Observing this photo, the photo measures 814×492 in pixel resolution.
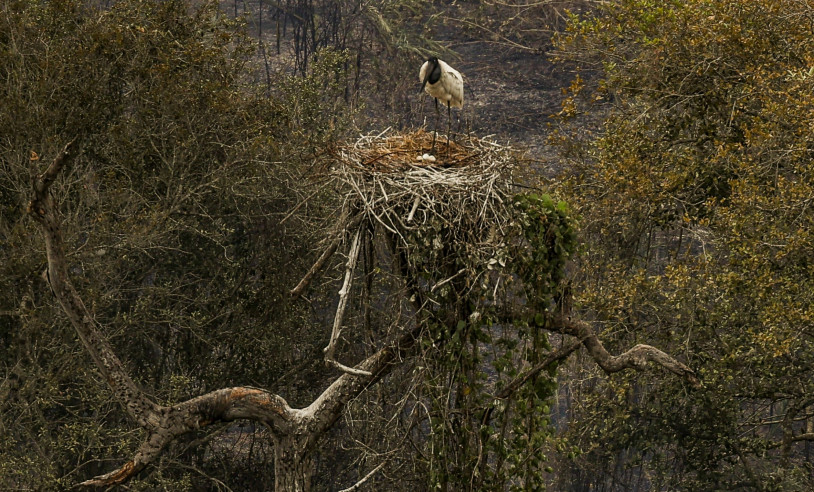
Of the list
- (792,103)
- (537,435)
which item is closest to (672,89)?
(792,103)

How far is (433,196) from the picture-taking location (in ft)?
22.0

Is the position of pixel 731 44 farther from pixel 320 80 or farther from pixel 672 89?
pixel 320 80

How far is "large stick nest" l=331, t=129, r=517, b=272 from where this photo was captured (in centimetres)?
669

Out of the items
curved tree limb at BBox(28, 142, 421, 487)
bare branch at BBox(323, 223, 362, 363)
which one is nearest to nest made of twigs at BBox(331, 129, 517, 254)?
bare branch at BBox(323, 223, 362, 363)

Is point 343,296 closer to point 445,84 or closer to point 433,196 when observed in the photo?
point 433,196

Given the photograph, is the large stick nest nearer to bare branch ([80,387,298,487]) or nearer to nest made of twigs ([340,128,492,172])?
nest made of twigs ([340,128,492,172])

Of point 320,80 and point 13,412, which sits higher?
point 320,80

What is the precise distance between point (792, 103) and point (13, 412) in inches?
420

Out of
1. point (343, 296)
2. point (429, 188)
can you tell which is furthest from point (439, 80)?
point (343, 296)

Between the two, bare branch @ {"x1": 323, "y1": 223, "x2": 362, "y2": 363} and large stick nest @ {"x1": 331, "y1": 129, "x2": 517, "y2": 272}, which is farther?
large stick nest @ {"x1": 331, "y1": 129, "x2": 517, "y2": 272}

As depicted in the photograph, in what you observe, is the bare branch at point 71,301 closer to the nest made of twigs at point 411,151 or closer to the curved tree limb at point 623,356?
the nest made of twigs at point 411,151

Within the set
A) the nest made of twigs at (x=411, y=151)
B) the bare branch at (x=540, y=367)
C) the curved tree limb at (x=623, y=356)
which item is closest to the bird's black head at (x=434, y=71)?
the nest made of twigs at (x=411, y=151)

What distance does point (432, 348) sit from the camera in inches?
287

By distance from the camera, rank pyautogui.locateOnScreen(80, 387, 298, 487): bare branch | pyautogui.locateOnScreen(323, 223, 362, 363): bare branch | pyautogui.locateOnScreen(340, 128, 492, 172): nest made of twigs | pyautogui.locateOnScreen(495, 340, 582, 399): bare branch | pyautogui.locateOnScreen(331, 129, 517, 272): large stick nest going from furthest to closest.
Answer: pyautogui.locateOnScreen(495, 340, 582, 399): bare branch < pyautogui.locateOnScreen(340, 128, 492, 172): nest made of twigs < pyautogui.locateOnScreen(331, 129, 517, 272): large stick nest < pyautogui.locateOnScreen(323, 223, 362, 363): bare branch < pyautogui.locateOnScreen(80, 387, 298, 487): bare branch
